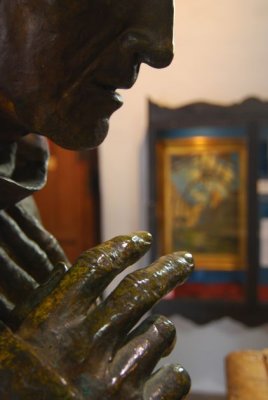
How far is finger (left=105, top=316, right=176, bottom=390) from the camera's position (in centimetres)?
38

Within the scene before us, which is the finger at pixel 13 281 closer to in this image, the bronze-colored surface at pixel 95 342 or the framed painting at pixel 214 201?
the bronze-colored surface at pixel 95 342

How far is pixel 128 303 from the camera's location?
0.40 meters

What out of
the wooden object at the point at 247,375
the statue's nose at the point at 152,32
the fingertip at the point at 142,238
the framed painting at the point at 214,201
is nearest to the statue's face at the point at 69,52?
the statue's nose at the point at 152,32

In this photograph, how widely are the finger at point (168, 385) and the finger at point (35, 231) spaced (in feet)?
0.70

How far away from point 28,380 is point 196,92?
5.49ft

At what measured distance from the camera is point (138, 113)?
6.47 ft

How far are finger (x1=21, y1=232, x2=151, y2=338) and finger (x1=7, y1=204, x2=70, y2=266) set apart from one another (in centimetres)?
17

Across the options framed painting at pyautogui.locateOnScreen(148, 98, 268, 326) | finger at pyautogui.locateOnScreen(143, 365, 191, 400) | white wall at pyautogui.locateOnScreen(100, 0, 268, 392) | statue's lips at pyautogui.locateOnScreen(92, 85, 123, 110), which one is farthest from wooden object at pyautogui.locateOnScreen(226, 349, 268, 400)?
white wall at pyautogui.locateOnScreen(100, 0, 268, 392)

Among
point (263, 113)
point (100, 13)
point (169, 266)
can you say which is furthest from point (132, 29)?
point (263, 113)

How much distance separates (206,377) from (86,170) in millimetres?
1204

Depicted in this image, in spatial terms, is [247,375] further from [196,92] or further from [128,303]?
[196,92]

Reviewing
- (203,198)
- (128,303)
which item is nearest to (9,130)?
(128,303)

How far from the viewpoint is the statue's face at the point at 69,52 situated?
0.41 metres

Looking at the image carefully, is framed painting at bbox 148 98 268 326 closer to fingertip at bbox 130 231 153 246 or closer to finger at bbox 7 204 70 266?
finger at bbox 7 204 70 266
